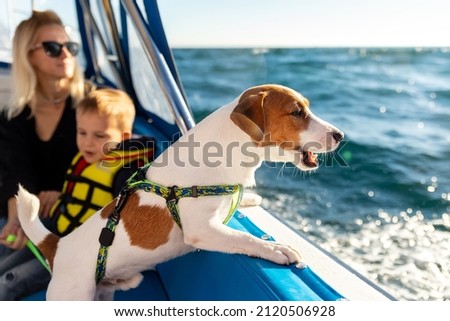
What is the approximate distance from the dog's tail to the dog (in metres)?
0.01

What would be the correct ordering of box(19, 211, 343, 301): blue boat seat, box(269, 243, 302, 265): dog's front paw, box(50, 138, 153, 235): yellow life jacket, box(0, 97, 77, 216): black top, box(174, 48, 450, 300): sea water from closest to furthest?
box(19, 211, 343, 301): blue boat seat → box(269, 243, 302, 265): dog's front paw → box(50, 138, 153, 235): yellow life jacket → box(0, 97, 77, 216): black top → box(174, 48, 450, 300): sea water

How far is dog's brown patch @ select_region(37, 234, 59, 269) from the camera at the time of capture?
5.43 feet

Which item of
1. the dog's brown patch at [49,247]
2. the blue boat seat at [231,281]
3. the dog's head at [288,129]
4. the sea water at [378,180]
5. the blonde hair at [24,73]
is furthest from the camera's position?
the sea water at [378,180]

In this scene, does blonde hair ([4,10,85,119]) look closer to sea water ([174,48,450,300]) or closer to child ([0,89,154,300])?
child ([0,89,154,300])

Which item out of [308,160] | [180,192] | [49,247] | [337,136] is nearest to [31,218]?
[49,247]

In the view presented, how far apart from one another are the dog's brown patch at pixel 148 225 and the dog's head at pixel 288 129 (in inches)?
15.2

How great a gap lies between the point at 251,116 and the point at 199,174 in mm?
245

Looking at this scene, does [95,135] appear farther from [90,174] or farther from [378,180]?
[378,180]

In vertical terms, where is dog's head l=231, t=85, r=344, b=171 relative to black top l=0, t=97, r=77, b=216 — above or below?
above

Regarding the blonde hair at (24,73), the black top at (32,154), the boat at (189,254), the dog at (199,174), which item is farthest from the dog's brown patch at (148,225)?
the blonde hair at (24,73)

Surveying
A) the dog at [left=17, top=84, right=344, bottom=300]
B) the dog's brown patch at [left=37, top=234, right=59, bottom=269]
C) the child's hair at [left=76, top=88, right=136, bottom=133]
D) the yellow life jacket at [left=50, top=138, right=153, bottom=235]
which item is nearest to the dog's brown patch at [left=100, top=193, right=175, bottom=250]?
A: the dog at [left=17, top=84, right=344, bottom=300]

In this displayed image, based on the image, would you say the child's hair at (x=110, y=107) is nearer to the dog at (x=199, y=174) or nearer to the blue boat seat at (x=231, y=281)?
the dog at (x=199, y=174)

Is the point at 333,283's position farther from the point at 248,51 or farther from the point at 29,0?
the point at 248,51

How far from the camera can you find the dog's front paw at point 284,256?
4.64 ft
